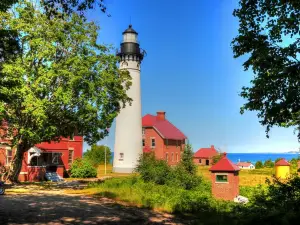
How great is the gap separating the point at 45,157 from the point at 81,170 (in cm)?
453

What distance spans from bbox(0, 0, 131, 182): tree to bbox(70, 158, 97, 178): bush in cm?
1256

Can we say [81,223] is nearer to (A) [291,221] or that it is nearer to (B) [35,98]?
(A) [291,221]

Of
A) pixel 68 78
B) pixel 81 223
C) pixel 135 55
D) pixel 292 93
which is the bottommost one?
pixel 81 223

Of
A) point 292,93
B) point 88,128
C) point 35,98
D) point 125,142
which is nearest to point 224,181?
point 88,128

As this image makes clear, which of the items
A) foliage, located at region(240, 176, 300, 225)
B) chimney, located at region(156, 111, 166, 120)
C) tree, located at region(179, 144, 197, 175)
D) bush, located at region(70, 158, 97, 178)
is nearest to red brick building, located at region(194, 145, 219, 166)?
chimney, located at region(156, 111, 166, 120)

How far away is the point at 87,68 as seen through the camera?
25.3m

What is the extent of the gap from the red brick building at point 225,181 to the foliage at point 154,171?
16.5 feet

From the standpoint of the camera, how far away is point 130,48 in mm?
49625

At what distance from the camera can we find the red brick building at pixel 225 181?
26219 mm

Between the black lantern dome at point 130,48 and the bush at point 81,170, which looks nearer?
the bush at point 81,170

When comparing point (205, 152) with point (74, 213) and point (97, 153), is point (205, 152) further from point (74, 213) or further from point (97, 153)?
point (74, 213)

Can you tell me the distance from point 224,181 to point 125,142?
78.8 ft

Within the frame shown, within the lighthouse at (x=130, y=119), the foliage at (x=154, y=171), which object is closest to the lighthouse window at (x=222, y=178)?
the foliage at (x=154, y=171)

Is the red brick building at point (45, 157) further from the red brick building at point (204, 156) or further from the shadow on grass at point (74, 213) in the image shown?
the red brick building at point (204, 156)
